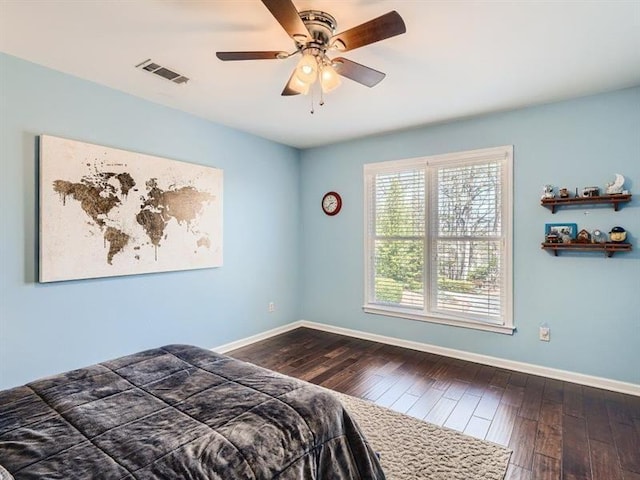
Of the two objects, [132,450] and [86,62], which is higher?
[86,62]

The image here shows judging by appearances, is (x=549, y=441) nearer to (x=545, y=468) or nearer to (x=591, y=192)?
(x=545, y=468)

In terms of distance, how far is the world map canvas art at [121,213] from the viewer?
254 centimetres

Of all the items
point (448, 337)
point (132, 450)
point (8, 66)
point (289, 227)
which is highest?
point (8, 66)

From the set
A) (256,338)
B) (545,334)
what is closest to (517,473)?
(545,334)

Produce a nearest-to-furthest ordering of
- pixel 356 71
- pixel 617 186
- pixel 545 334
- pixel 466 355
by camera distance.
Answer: pixel 356 71 < pixel 617 186 < pixel 545 334 < pixel 466 355

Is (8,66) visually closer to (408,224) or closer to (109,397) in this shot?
(109,397)

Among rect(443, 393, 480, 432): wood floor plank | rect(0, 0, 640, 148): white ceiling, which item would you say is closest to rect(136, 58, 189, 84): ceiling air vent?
rect(0, 0, 640, 148): white ceiling

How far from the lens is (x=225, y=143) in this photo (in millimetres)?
3865

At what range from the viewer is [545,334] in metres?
3.17

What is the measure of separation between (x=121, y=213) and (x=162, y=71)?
4.04ft

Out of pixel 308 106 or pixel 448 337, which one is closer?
pixel 308 106

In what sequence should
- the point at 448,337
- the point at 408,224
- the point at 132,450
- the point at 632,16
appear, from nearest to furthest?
the point at 132,450
the point at 632,16
the point at 448,337
the point at 408,224

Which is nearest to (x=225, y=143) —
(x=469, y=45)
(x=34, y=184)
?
(x=34, y=184)

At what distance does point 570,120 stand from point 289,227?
11.0 ft
